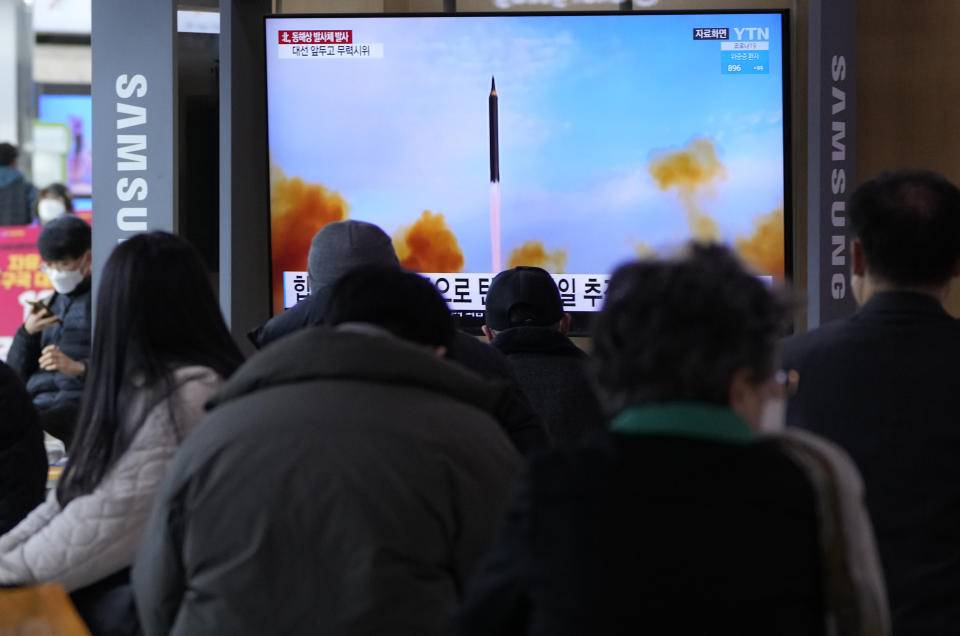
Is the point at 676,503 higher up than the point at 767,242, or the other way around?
the point at 767,242

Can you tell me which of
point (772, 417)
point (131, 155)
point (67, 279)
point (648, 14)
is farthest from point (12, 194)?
point (772, 417)

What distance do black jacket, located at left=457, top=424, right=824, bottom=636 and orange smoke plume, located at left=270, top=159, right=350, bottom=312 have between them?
11.9 ft

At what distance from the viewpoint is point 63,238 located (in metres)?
5.23

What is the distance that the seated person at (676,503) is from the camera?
1312 mm

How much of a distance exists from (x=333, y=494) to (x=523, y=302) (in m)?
1.69

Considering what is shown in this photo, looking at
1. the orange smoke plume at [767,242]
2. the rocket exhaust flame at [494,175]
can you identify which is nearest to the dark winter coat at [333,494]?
the rocket exhaust flame at [494,175]

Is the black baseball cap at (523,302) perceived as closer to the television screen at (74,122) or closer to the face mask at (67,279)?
the face mask at (67,279)

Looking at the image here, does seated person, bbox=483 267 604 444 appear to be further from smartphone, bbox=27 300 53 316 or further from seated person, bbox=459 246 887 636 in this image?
smartphone, bbox=27 300 53 316

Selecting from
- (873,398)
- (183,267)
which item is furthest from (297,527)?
(873,398)

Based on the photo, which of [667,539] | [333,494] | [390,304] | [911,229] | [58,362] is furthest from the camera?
[58,362]

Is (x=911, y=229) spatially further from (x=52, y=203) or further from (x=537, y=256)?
(x=52, y=203)

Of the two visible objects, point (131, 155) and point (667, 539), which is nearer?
point (667, 539)

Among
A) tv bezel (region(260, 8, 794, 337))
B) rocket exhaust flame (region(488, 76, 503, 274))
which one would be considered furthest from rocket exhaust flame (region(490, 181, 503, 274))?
tv bezel (region(260, 8, 794, 337))

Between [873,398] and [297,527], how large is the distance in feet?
3.29
